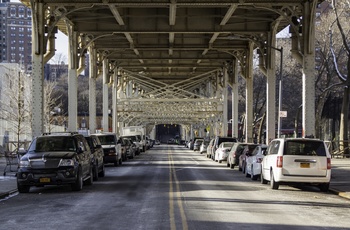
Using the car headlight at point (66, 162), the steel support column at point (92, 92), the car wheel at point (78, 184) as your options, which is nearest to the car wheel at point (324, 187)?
the car wheel at point (78, 184)

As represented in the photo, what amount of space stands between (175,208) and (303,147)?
6.85 metres

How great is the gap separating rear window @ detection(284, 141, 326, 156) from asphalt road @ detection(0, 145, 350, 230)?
135 centimetres

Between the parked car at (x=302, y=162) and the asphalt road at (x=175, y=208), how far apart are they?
50 cm

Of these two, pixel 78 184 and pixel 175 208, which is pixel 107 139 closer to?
pixel 78 184

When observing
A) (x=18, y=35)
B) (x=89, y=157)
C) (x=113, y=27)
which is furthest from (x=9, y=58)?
(x=89, y=157)

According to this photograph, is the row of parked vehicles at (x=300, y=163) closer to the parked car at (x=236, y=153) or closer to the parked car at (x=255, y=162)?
the parked car at (x=255, y=162)

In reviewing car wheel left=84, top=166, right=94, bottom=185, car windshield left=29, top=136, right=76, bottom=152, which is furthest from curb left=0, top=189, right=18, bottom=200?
car wheel left=84, top=166, right=94, bottom=185

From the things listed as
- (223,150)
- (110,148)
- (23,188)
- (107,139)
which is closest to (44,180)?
(23,188)

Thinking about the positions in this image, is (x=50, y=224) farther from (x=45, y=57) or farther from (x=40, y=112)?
(x=45, y=57)

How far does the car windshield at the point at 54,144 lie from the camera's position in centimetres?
2022

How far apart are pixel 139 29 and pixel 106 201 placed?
804 inches

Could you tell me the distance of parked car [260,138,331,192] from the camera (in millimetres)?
19656

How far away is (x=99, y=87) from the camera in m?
133

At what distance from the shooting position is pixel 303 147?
20.0m
